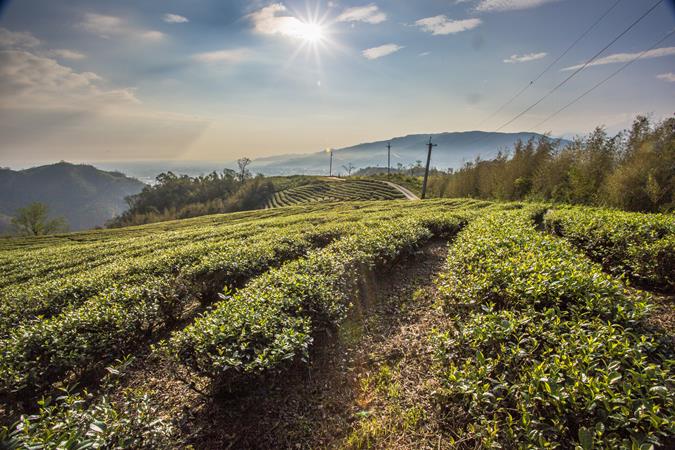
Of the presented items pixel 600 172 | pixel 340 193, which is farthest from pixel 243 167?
pixel 600 172

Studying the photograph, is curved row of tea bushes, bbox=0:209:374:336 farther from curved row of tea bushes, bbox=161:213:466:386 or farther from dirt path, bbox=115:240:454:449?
curved row of tea bushes, bbox=161:213:466:386

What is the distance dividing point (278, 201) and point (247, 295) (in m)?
80.9

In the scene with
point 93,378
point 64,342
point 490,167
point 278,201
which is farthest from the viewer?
point 278,201

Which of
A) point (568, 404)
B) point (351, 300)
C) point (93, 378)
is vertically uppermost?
point (568, 404)

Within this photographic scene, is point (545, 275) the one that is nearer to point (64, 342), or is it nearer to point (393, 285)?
point (393, 285)

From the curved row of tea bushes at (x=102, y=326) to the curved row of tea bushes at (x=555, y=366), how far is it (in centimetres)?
537

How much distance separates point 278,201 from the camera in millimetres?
83625

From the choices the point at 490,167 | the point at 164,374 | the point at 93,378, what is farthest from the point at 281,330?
the point at 490,167

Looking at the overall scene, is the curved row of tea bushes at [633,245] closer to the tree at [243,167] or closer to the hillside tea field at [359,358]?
the hillside tea field at [359,358]

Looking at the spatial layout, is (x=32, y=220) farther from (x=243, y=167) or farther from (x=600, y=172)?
(x=600, y=172)

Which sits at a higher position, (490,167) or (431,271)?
(490,167)

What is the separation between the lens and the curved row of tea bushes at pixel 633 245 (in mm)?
5852

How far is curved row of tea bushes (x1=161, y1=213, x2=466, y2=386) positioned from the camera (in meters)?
3.46

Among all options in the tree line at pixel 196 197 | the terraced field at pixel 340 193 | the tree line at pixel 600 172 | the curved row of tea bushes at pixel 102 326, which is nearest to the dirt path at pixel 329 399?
the curved row of tea bushes at pixel 102 326
